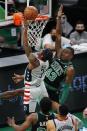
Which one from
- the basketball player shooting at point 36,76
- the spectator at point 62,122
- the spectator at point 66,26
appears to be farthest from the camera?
the spectator at point 66,26

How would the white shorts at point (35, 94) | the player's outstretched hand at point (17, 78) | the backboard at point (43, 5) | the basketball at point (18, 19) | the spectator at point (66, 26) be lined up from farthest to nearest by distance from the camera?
the backboard at point (43, 5), the spectator at point (66, 26), the basketball at point (18, 19), the player's outstretched hand at point (17, 78), the white shorts at point (35, 94)

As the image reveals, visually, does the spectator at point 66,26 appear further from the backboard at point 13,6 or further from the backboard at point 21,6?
the backboard at point 13,6

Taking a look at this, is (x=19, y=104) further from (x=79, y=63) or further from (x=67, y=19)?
(x=67, y=19)

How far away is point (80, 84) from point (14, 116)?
68.7 inches

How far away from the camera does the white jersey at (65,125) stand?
827 cm

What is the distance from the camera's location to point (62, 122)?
27.3 ft

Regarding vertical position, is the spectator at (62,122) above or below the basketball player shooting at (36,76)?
below

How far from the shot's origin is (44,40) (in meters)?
13.5

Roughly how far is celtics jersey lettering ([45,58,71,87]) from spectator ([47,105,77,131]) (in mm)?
1603

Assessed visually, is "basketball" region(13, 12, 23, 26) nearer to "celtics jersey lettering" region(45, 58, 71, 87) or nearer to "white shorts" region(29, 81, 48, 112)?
"celtics jersey lettering" region(45, 58, 71, 87)

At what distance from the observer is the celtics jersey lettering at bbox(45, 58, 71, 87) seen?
9992 millimetres

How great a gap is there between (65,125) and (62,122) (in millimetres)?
63

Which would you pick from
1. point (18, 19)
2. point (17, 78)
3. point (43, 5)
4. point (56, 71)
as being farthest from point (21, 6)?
point (56, 71)

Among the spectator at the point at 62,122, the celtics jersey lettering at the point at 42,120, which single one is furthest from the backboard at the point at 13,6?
the spectator at the point at 62,122
